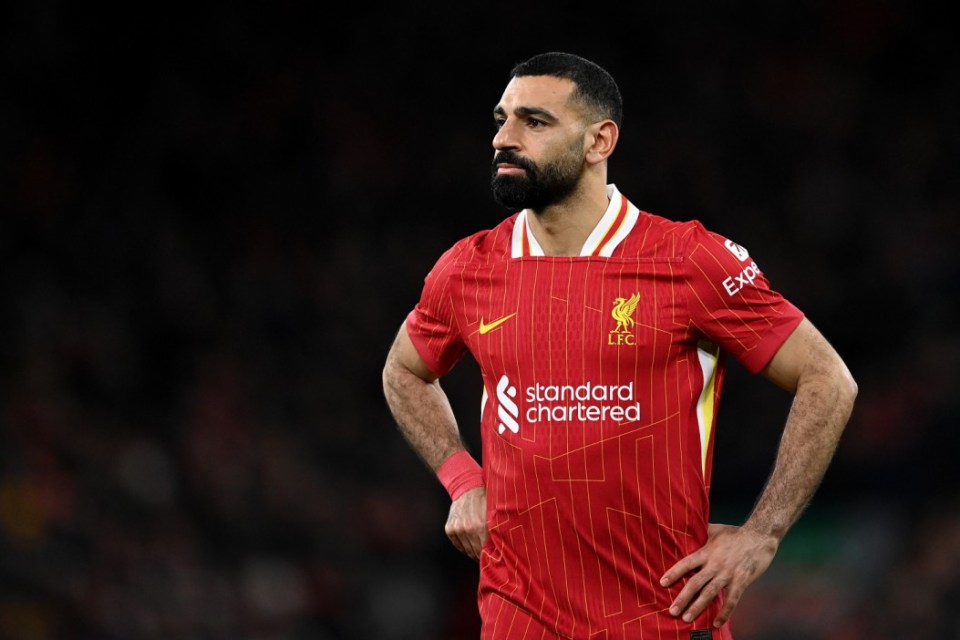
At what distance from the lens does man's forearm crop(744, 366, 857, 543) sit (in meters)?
3.59

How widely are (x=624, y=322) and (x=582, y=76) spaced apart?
667 mm

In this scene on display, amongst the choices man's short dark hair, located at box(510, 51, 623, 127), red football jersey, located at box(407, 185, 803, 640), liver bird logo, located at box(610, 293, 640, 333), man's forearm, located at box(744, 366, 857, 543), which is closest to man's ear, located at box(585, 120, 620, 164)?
man's short dark hair, located at box(510, 51, 623, 127)

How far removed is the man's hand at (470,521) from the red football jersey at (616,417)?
103 mm

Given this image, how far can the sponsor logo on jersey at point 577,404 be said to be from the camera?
11.9 feet

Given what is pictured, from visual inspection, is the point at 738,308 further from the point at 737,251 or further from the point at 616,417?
the point at 616,417

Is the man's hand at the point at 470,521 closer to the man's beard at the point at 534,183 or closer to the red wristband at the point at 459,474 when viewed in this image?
the red wristband at the point at 459,474

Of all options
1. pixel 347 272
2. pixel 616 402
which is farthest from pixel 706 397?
pixel 347 272

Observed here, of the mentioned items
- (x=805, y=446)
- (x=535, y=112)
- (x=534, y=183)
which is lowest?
(x=805, y=446)

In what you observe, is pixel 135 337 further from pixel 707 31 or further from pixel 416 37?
pixel 707 31

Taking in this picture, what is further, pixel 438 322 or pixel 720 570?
pixel 438 322

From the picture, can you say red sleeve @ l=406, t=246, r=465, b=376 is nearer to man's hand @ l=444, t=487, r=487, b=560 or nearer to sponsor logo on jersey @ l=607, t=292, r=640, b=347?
man's hand @ l=444, t=487, r=487, b=560

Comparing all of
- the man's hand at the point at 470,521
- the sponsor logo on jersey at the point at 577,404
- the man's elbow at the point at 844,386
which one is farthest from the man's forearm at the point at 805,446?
the man's hand at the point at 470,521

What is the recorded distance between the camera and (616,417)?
11.9 feet

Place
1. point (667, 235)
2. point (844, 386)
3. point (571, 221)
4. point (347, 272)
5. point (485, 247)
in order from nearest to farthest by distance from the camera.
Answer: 1. point (844, 386)
2. point (667, 235)
3. point (571, 221)
4. point (485, 247)
5. point (347, 272)
